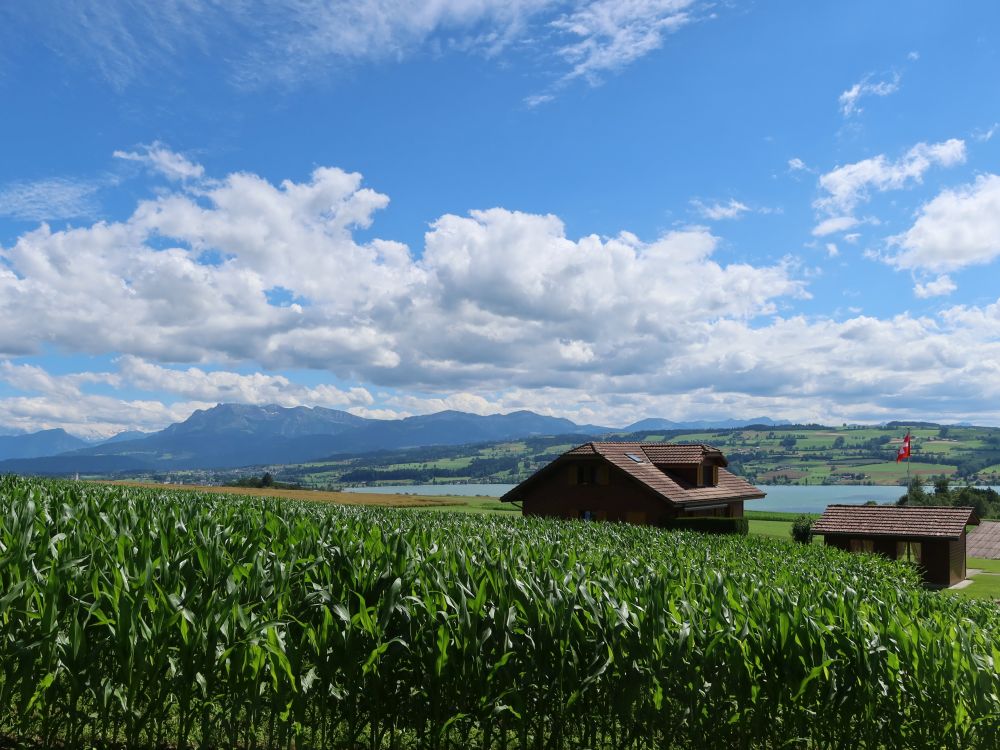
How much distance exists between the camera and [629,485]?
1743 inches

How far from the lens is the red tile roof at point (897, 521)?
120 ft

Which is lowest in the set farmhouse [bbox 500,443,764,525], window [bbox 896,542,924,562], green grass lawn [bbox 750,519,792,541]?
green grass lawn [bbox 750,519,792,541]

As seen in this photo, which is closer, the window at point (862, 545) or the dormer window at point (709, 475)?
the window at point (862, 545)

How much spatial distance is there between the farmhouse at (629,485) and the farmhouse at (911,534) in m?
8.37

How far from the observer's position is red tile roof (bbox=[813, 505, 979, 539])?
36500 millimetres

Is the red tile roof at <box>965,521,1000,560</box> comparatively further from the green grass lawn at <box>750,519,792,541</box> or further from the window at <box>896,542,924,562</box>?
the window at <box>896,542,924,562</box>

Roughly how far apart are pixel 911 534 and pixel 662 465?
15.4 metres

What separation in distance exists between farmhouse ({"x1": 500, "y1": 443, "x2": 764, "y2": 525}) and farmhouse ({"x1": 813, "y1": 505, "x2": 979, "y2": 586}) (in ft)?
27.5

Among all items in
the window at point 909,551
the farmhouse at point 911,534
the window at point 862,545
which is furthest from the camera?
the window at point 862,545

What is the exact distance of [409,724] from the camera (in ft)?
24.7

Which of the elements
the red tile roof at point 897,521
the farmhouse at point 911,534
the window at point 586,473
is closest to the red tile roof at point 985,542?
the red tile roof at point 897,521

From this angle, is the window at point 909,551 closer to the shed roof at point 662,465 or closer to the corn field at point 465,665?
the shed roof at point 662,465

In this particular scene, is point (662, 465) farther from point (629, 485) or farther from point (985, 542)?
point (985, 542)

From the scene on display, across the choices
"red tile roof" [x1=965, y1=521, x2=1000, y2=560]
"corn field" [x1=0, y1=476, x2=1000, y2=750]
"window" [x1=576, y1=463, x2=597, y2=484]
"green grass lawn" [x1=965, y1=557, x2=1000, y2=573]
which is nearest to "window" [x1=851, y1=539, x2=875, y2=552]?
"green grass lawn" [x1=965, y1=557, x2=1000, y2=573]
